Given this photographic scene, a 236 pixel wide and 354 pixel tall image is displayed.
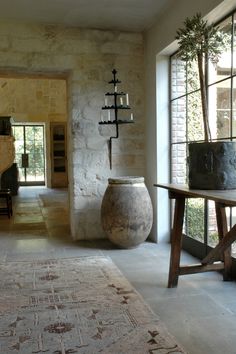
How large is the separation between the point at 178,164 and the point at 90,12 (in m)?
1.81

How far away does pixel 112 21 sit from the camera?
4129 mm

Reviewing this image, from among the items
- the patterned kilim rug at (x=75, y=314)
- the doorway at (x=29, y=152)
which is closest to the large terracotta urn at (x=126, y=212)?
the patterned kilim rug at (x=75, y=314)

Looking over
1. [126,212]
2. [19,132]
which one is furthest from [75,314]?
[19,132]

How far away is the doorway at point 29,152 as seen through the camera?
1201cm

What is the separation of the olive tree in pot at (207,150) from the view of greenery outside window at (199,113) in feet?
1.64

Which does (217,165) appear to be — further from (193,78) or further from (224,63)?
(193,78)

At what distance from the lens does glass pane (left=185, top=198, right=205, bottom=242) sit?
3.64 metres

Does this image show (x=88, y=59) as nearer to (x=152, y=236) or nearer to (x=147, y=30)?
(x=147, y=30)

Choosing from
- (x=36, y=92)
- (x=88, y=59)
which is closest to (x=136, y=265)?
(x=88, y=59)

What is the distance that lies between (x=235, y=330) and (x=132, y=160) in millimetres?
2693

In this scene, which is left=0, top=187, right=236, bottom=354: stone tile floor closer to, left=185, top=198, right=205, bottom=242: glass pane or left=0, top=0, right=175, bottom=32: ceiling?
left=185, top=198, right=205, bottom=242: glass pane

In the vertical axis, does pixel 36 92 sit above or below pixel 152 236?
above

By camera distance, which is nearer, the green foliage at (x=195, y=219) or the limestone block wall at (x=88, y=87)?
the green foliage at (x=195, y=219)

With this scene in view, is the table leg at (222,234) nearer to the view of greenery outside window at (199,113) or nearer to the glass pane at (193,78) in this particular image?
the view of greenery outside window at (199,113)
